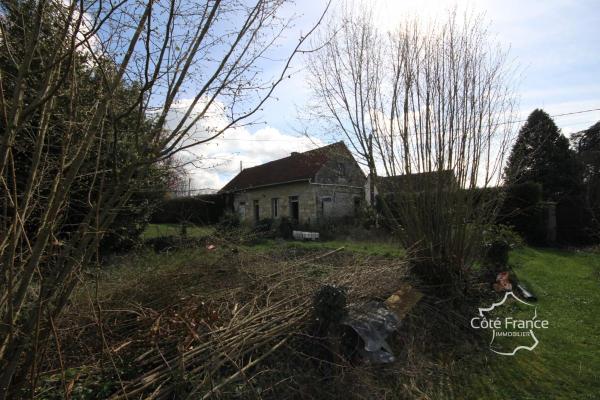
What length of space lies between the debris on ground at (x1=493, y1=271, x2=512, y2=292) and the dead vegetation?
2.28m

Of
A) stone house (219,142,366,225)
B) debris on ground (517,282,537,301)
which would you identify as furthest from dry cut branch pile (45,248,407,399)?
stone house (219,142,366,225)

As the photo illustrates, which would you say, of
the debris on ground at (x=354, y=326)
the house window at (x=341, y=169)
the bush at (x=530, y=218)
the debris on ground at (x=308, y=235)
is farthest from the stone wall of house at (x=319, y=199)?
the debris on ground at (x=354, y=326)

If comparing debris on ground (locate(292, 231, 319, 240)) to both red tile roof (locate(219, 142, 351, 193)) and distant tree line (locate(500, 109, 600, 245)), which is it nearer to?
red tile roof (locate(219, 142, 351, 193))

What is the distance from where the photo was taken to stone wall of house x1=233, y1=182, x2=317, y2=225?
2178 centimetres

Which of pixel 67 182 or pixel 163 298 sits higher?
pixel 67 182

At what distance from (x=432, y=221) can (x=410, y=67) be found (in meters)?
2.40

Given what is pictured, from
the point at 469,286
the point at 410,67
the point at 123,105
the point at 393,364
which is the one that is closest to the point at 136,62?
the point at 123,105

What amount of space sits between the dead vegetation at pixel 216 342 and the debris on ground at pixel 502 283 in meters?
2.28

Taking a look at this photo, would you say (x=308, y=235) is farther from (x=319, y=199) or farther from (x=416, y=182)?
(x=416, y=182)

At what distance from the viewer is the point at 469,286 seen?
19.9 ft

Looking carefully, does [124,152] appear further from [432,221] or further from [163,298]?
[432,221]

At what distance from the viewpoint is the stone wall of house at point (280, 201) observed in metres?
21.8

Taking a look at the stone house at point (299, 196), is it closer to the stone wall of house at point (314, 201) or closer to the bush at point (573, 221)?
the stone wall of house at point (314, 201)

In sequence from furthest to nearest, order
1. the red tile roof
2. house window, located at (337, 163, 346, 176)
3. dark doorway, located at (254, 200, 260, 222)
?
dark doorway, located at (254, 200, 260, 222)
the red tile roof
house window, located at (337, 163, 346, 176)
